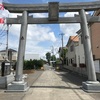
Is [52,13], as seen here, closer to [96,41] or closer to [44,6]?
[44,6]

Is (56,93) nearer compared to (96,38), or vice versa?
(56,93)

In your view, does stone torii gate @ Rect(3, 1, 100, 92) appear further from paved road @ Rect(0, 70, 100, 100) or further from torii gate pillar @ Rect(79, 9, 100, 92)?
paved road @ Rect(0, 70, 100, 100)

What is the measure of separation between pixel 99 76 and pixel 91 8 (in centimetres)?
822

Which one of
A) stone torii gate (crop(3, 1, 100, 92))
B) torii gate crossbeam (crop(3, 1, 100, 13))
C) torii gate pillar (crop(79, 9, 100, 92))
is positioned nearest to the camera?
torii gate pillar (crop(79, 9, 100, 92))

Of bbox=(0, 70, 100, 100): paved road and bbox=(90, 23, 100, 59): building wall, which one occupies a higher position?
bbox=(90, 23, 100, 59): building wall

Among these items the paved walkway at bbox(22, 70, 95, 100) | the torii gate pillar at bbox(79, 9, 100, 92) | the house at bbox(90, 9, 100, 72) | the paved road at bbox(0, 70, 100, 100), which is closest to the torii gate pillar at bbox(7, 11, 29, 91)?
the paved road at bbox(0, 70, 100, 100)

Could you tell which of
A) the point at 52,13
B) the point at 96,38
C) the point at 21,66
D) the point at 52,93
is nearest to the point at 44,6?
the point at 52,13

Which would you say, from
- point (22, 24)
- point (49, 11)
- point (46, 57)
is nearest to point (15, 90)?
point (22, 24)

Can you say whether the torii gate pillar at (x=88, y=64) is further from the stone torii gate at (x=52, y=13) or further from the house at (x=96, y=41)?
the house at (x=96, y=41)

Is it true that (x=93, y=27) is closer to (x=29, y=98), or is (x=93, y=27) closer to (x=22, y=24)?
(x=22, y=24)

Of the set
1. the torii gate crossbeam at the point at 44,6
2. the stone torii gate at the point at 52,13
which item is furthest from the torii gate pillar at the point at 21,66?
the torii gate crossbeam at the point at 44,6

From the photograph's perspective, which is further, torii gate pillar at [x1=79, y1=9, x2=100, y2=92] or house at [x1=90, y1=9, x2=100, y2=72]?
house at [x1=90, y1=9, x2=100, y2=72]

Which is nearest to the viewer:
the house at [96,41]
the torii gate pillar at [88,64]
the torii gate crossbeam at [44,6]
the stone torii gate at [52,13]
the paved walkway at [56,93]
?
the paved walkway at [56,93]

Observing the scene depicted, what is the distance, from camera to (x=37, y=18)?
16.5 meters
